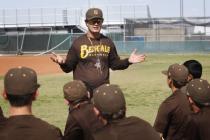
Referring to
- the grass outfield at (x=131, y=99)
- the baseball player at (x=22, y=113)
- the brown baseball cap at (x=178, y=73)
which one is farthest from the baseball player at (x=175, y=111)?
the grass outfield at (x=131, y=99)

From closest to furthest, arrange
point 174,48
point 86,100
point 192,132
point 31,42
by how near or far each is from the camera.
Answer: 1. point 192,132
2. point 86,100
3. point 174,48
4. point 31,42

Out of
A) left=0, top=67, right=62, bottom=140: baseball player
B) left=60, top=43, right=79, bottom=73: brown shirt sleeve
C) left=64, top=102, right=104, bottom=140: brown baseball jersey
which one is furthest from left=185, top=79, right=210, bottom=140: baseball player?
left=60, top=43, right=79, bottom=73: brown shirt sleeve

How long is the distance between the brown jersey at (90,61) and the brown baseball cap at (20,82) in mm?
3017

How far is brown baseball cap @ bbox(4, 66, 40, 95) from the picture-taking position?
3.77m

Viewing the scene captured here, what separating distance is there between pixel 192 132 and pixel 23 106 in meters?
1.80

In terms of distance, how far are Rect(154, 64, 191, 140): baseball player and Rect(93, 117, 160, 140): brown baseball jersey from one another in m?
1.57

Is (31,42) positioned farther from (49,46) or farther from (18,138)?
(18,138)

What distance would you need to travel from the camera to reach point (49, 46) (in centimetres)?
4769

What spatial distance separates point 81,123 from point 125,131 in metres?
1.26

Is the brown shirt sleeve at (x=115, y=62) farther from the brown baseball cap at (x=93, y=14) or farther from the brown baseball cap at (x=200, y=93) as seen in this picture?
the brown baseball cap at (x=200, y=93)

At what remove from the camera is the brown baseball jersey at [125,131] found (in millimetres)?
3738

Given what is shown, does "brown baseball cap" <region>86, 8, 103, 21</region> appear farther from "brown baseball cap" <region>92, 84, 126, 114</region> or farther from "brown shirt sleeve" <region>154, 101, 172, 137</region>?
"brown baseball cap" <region>92, 84, 126, 114</region>

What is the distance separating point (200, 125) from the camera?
187 inches

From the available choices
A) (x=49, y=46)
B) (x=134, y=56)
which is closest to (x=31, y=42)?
(x=49, y=46)
